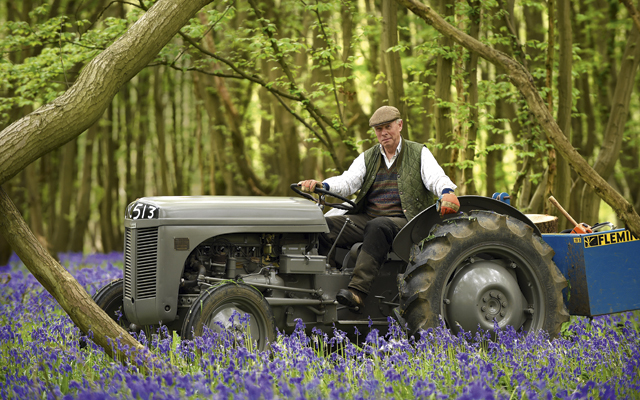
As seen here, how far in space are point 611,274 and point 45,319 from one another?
4.74 meters

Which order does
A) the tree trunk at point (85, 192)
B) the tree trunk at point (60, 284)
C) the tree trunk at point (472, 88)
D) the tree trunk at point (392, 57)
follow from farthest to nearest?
the tree trunk at point (85, 192) → the tree trunk at point (392, 57) → the tree trunk at point (472, 88) → the tree trunk at point (60, 284)

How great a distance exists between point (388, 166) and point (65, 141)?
7.84 ft

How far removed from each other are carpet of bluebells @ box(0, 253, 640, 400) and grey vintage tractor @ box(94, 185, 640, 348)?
0.64 ft

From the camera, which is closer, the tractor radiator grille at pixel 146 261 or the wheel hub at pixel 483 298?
the tractor radiator grille at pixel 146 261

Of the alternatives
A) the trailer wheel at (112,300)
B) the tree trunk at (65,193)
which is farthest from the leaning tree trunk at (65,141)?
the tree trunk at (65,193)

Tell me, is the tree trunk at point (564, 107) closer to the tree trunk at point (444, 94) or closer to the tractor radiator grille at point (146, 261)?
the tree trunk at point (444, 94)

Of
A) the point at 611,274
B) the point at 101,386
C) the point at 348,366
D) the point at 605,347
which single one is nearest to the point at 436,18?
the point at 611,274

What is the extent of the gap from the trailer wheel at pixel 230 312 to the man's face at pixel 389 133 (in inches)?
65.7

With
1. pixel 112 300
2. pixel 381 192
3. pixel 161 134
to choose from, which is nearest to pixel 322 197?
pixel 381 192

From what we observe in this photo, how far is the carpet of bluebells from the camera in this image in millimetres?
2668

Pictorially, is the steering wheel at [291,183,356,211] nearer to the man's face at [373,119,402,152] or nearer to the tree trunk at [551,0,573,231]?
the man's face at [373,119,402,152]

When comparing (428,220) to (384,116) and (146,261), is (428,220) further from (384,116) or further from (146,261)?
(146,261)

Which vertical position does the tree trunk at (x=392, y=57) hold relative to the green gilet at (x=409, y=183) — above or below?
above

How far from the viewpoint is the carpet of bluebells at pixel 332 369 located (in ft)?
8.75
